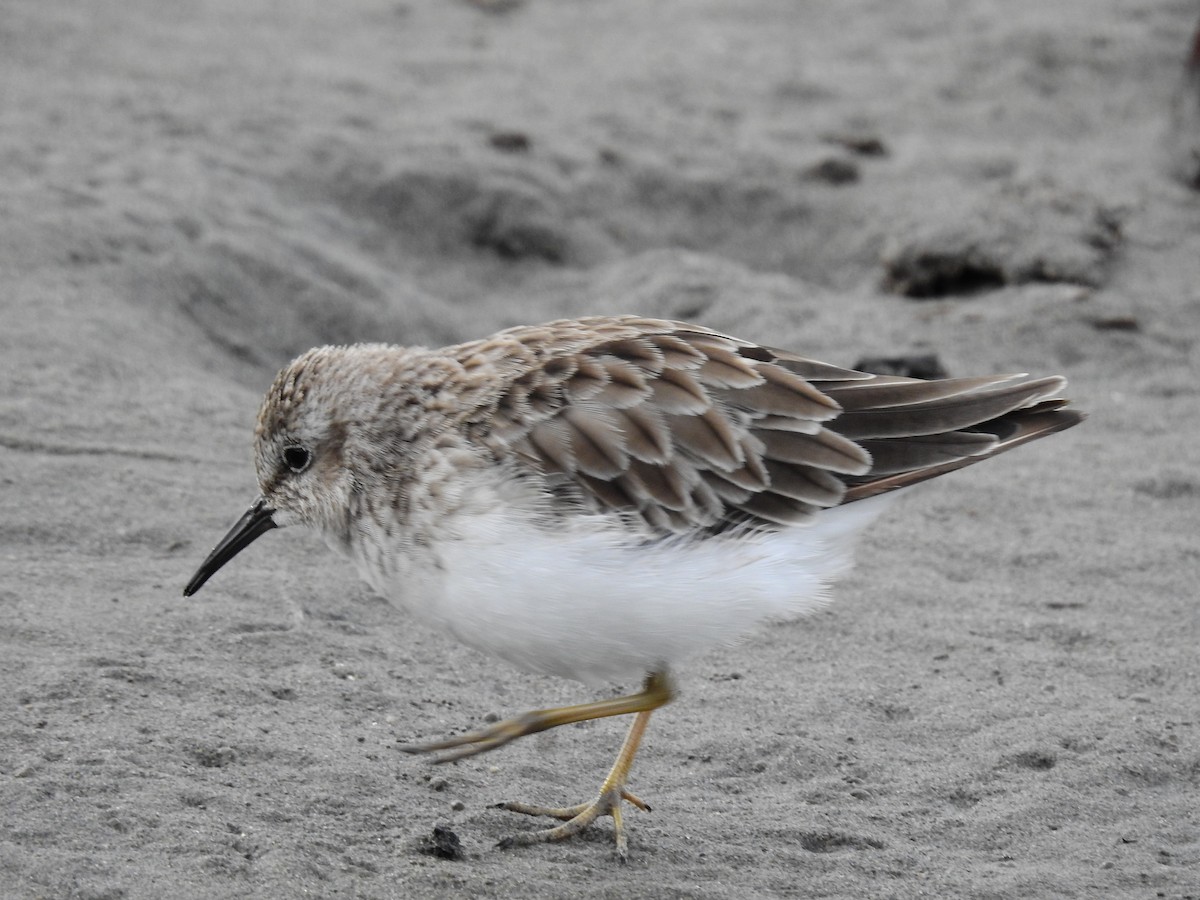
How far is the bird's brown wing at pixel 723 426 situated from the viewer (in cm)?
465

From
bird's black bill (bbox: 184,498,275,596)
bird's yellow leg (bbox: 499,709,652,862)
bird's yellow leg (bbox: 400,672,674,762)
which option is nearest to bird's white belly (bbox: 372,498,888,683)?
bird's yellow leg (bbox: 400,672,674,762)

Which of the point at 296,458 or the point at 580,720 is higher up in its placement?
the point at 296,458

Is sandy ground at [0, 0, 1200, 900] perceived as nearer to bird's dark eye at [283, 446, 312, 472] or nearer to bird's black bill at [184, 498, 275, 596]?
bird's black bill at [184, 498, 275, 596]

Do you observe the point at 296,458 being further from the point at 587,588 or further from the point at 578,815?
the point at 578,815

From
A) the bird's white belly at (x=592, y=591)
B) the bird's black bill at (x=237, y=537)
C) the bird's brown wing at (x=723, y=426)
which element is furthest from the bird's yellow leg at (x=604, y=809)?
the bird's black bill at (x=237, y=537)

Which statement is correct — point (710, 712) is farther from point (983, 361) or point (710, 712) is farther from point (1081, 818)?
point (983, 361)

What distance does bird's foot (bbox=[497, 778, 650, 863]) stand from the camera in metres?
4.73

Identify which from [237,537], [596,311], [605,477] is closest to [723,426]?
[605,477]

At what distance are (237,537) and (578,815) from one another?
5.21 feet

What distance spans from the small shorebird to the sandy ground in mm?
583

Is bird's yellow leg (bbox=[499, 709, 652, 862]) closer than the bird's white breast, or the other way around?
the bird's white breast

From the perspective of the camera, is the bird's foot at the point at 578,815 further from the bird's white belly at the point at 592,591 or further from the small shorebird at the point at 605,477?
the bird's white belly at the point at 592,591

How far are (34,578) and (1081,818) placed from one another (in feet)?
12.9

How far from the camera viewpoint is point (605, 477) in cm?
462
